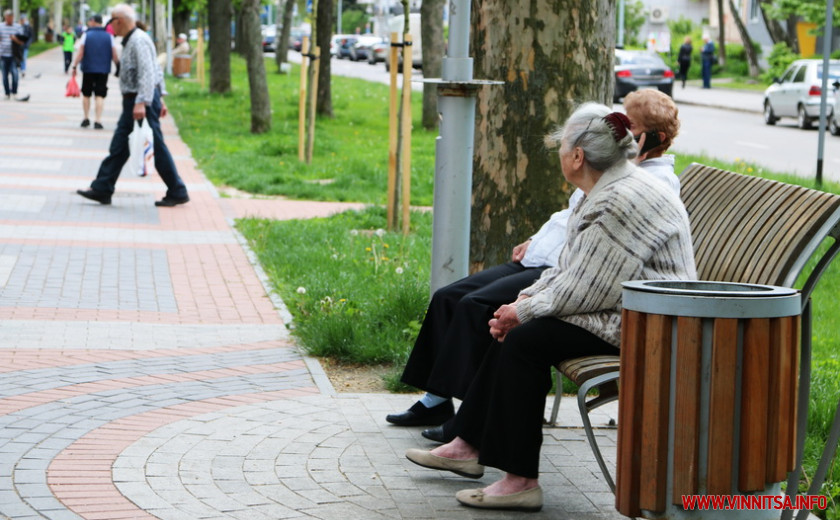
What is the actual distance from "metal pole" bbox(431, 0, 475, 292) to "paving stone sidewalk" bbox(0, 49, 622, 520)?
29.7 inches

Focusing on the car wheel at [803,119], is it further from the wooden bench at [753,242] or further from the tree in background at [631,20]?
the tree in background at [631,20]

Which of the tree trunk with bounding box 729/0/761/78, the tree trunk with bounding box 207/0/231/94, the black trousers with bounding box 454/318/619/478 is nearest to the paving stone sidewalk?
the black trousers with bounding box 454/318/619/478

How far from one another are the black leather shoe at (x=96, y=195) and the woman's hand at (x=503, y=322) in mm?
9046

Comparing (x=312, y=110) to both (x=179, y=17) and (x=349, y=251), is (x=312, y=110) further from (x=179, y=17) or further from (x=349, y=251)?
(x=179, y=17)

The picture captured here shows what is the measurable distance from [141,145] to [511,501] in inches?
359

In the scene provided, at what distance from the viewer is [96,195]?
42.4ft

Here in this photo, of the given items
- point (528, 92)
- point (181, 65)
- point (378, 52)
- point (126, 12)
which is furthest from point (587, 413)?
point (378, 52)

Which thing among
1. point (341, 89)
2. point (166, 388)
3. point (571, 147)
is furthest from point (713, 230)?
point (341, 89)

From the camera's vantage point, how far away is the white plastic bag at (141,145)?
1275 cm

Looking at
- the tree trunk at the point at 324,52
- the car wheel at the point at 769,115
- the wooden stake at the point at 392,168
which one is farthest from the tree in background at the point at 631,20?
the wooden stake at the point at 392,168

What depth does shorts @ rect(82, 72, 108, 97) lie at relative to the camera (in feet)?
72.9

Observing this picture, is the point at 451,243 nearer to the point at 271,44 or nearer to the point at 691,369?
the point at 691,369

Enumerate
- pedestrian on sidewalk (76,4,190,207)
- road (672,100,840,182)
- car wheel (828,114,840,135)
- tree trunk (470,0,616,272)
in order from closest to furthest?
tree trunk (470,0,616,272)
pedestrian on sidewalk (76,4,190,207)
road (672,100,840,182)
car wheel (828,114,840,135)

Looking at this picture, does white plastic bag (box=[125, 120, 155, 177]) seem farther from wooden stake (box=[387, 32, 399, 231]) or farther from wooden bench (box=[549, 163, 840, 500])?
wooden bench (box=[549, 163, 840, 500])
